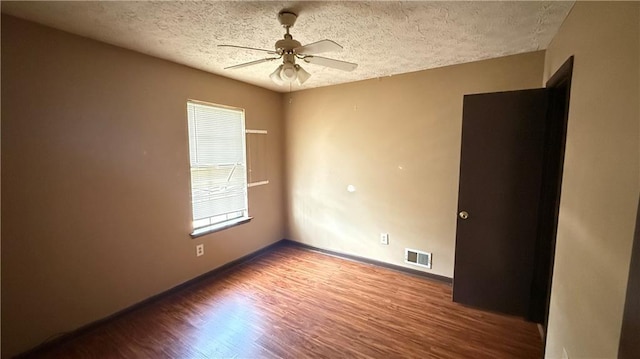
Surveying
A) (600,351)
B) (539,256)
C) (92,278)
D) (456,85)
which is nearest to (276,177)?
(92,278)

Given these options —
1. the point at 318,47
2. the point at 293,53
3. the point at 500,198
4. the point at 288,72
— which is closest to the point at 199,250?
the point at 288,72

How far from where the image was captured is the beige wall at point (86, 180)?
67.6 inches

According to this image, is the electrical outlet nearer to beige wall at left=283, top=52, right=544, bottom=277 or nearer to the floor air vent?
beige wall at left=283, top=52, right=544, bottom=277

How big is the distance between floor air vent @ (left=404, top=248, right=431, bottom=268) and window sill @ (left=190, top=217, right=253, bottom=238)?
2035 millimetres

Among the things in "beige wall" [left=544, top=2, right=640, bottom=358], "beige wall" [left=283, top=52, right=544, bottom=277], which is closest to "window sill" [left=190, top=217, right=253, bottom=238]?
"beige wall" [left=283, top=52, right=544, bottom=277]

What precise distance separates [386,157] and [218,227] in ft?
7.11

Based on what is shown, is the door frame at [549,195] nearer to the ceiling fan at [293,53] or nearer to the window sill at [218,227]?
the ceiling fan at [293,53]

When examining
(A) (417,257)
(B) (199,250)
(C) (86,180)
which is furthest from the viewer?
(A) (417,257)

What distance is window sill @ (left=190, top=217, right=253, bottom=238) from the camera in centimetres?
285

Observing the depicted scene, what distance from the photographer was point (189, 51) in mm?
2232

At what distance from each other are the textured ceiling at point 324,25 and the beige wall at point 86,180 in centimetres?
24

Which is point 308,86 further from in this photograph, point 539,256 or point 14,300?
point 14,300

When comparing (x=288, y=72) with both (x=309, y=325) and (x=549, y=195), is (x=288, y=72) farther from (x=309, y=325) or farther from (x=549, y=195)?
(x=549, y=195)

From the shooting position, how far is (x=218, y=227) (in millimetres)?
3072
